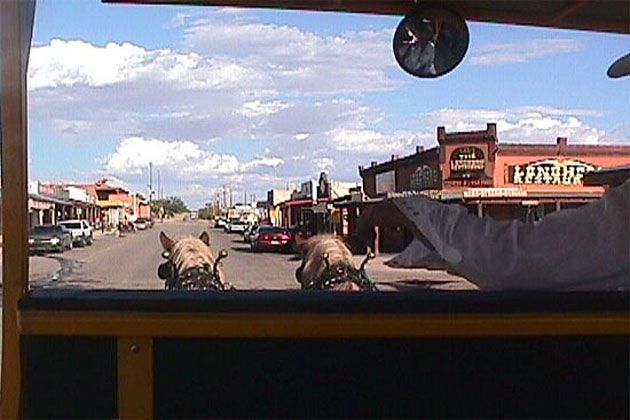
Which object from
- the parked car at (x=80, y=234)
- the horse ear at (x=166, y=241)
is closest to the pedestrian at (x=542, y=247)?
the horse ear at (x=166, y=241)

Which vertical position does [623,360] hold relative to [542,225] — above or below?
below

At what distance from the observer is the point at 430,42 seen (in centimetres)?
311

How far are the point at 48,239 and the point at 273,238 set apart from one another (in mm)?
1678

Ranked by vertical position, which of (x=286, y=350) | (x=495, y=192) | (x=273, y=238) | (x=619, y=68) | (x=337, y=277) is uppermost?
(x=619, y=68)

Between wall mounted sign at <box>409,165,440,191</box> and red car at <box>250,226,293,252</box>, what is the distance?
75cm

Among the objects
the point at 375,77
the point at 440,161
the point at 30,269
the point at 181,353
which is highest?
the point at 375,77

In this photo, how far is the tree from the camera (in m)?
3.14

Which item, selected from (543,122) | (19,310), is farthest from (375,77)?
(19,310)

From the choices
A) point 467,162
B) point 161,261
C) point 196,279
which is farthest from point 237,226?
point 467,162

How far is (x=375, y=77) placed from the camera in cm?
300

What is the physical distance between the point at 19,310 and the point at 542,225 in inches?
Answer: 53.6

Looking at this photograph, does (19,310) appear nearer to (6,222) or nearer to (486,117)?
(6,222)

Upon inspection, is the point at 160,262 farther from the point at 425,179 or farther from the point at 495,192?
the point at 495,192

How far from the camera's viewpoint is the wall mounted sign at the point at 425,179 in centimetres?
292
